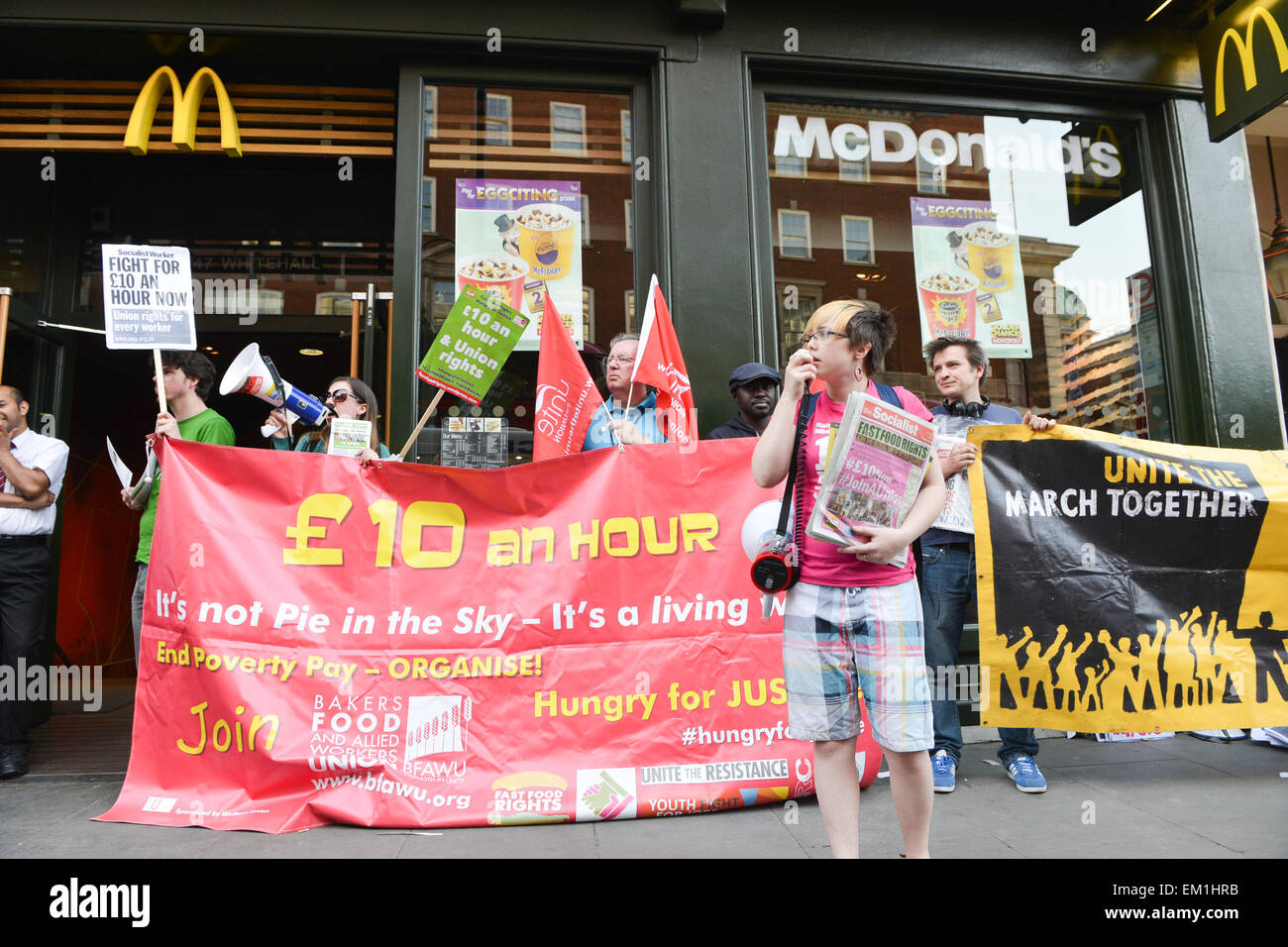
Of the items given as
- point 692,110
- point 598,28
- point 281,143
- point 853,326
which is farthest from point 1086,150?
point 281,143

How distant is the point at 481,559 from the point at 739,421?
1.59m

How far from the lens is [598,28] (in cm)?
544

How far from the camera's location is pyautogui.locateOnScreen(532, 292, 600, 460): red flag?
4.30 meters

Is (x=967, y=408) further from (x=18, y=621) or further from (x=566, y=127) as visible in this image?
(x=18, y=621)

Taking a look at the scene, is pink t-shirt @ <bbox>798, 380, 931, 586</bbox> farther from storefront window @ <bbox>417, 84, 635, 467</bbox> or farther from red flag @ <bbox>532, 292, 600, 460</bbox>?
storefront window @ <bbox>417, 84, 635, 467</bbox>

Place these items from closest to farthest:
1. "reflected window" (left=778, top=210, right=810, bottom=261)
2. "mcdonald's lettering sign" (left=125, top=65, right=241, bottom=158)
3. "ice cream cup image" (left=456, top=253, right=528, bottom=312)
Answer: "mcdonald's lettering sign" (left=125, top=65, right=241, bottom=158)
"ice cream cup image" (left=456, top=253, right=528, bottom=312)
"reflected window" (left=778, top=210, right=810, bottom=261)

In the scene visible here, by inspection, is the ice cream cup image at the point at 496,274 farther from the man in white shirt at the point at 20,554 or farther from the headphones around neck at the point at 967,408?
the headphones around neck at the point at 967,408

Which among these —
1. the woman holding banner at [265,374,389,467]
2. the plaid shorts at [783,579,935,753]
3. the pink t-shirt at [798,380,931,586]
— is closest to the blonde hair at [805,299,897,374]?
the pink t-shirt at [798,380,931,586]

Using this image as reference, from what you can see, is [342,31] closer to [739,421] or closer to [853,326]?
[739,421]

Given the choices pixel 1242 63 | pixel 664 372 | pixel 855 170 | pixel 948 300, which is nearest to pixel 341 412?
pixel 664 372

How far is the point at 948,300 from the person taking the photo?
19.4 ft

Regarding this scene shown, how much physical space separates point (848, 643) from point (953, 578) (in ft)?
6.36

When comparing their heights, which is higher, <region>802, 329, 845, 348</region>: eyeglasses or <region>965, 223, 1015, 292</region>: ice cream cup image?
<region>965, 223, 1015, 292</region>: ice cream cup image

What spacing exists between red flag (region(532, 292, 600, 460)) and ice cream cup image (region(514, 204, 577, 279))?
1.32 m
